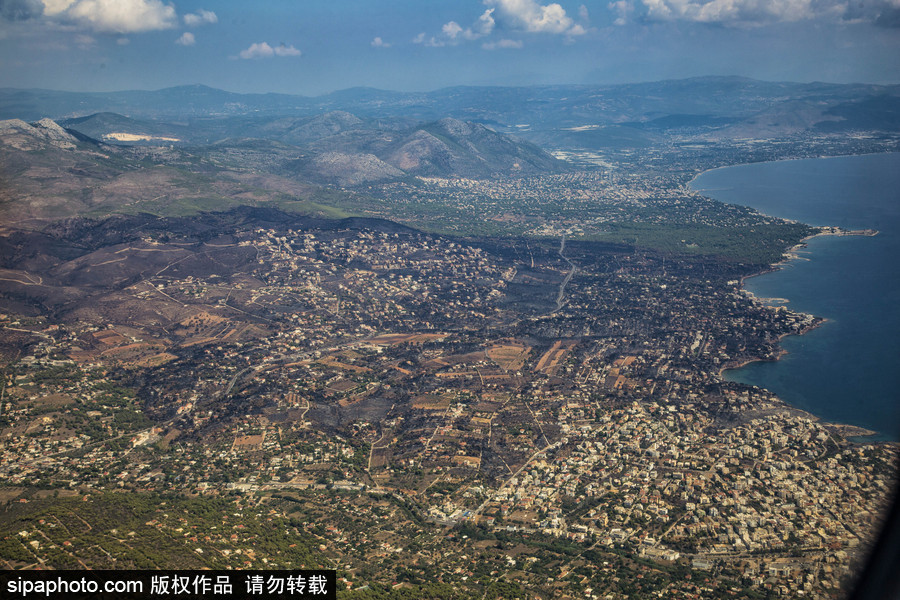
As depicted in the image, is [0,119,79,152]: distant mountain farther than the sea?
Yes

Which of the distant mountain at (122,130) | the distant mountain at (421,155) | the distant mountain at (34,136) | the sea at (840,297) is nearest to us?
the sea at (840,297)

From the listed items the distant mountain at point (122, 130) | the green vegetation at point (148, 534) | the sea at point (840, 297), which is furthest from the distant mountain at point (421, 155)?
the green vegetation at point (148, 534)

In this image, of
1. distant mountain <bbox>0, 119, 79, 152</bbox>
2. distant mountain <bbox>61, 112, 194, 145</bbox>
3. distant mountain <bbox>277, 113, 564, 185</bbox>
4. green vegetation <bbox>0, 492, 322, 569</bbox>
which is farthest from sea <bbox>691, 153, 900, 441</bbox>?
distant mountain <bbox>61, 112, 194, 145</bbox>

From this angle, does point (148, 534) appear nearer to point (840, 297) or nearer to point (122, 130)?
point (840, 297)

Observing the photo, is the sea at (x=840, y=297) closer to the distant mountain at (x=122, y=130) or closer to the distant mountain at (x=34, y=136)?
the distant mountain at (x=34, y=136)

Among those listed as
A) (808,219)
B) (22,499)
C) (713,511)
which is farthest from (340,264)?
(808,219)

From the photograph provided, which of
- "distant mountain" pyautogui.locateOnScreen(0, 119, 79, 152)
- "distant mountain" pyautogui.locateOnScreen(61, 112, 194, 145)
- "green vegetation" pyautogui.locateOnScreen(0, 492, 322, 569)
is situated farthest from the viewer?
"distant mountain" pyautogui.locateOnScreen(61, 112, 194, 145)

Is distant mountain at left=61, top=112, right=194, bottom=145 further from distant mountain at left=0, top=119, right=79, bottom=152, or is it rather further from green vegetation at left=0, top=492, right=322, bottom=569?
green vegetation at left=0, top=492, right=322, bottom=569

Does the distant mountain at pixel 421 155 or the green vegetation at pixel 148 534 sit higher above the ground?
the distant mountain at pixel 421 155

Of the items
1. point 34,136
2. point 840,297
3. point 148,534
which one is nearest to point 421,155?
point 34,136
